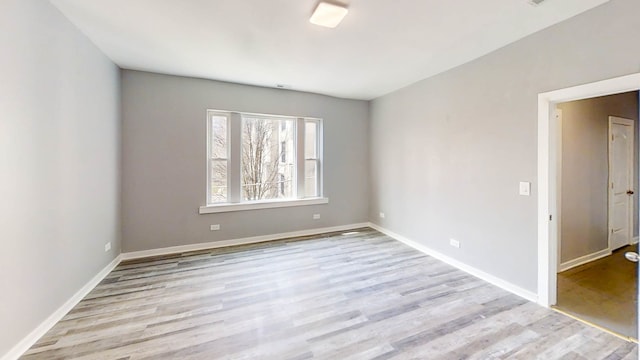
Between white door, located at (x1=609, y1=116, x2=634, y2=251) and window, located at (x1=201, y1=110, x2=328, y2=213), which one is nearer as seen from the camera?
white door, located at (x1=609, y1=116, x2=634, y2=251)

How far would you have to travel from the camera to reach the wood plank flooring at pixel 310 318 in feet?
6.36

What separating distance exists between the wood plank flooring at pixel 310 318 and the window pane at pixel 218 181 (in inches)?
48.1

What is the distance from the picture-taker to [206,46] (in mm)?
2980

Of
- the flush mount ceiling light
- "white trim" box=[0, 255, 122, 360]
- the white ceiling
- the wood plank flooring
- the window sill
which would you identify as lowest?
the wood plank flooring

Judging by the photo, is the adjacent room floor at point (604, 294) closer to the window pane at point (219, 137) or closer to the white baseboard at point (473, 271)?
the white baseboard at point (473, 271)

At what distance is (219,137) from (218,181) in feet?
2.47

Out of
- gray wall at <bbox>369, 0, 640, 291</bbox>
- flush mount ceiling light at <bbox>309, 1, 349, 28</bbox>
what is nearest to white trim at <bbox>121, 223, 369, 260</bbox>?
gray wall at <bbox>369, 0, 640, 291</bbox>

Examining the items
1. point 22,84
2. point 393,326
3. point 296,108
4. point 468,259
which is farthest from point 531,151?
point 22,84

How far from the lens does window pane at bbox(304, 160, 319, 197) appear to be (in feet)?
16.8

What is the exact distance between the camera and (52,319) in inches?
86.8

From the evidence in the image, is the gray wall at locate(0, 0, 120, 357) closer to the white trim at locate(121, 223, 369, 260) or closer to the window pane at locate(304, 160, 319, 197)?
the white trim at locate(121, 223, 369, 260)

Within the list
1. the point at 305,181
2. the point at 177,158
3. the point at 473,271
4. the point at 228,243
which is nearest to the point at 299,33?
the point at 177,158

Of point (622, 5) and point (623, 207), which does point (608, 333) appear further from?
point (623, 207)

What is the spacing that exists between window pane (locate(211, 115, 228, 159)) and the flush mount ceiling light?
103 inches
